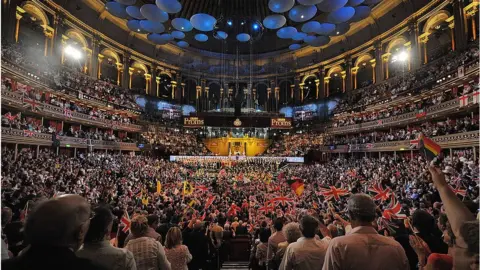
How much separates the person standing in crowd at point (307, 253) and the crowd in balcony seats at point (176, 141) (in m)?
29.7

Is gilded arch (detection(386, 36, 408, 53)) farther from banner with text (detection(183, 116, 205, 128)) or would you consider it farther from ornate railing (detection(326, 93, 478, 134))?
banner with text (detection(183, 116, 205, 128))

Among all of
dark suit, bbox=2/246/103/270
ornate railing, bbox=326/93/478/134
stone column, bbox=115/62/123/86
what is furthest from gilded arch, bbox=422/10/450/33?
stone column, bbox=115/62/123/86

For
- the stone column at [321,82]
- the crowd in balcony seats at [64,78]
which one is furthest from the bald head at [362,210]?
the stone column at [321,82]

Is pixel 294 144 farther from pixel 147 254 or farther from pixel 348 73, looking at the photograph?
pixel 147 254

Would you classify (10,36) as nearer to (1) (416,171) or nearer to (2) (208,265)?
(2) (208,265)

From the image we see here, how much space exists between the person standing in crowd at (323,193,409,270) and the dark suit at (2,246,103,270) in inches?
68.5

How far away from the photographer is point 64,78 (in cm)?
2580

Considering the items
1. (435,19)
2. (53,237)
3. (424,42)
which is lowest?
(53,237)

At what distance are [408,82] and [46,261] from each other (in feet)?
99.7

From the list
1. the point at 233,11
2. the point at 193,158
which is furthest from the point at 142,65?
the point at 193,158

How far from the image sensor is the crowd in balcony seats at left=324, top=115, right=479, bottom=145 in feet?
60.7

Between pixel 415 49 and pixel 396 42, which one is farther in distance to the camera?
pixel 396 42

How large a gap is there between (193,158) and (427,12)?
27236 mm

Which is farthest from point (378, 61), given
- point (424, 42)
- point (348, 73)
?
point (424, 42)
